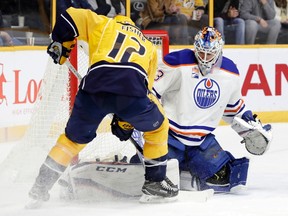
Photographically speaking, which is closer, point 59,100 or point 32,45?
point 59,100

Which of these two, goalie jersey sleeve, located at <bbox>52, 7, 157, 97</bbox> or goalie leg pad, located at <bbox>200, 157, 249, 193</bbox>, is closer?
goalie jersey sleeve, located at <bbox>52, 7, 157, 97</bbox>

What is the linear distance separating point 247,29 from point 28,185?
16.2 feet

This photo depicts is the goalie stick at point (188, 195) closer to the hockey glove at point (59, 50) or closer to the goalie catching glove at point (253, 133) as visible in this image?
the hockey glove at point (59, 50)

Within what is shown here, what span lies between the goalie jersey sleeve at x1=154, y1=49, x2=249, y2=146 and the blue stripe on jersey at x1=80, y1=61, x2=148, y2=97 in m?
0.88

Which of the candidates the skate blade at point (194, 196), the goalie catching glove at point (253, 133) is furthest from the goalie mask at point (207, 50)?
the skate blade at point (194, 196)

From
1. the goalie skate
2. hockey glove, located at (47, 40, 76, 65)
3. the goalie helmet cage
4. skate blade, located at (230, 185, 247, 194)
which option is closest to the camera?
hockey glove, located at (47, 40, 76, 65)

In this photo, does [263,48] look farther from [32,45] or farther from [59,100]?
[59,100]

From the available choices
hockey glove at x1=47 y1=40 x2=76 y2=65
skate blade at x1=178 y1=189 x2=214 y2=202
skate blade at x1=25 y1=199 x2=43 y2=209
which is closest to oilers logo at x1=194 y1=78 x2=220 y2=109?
skate blade at x1=178 y1=189 x2=214 y2=202

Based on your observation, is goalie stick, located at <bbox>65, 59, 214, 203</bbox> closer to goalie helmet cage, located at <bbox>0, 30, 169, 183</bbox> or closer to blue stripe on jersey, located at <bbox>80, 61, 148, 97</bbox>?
goalie helmet cage, located at <bbox>0, 30, 169, 183</bbox>

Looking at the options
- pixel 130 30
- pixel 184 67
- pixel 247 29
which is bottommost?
pixel 247 29

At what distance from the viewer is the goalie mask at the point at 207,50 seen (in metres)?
5.32

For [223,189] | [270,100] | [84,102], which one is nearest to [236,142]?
[270,100]

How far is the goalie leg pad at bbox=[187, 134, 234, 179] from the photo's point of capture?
17.6 ft

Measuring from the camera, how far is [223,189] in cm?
539
